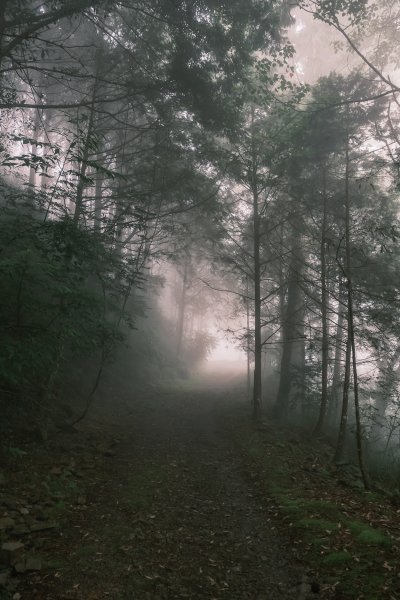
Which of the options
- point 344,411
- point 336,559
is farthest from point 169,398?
point 336,559

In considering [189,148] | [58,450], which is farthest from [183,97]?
[58,450]

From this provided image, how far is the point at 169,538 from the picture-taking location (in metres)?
5.74

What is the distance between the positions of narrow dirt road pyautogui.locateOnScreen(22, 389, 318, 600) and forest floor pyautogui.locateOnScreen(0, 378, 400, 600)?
0.8 inches

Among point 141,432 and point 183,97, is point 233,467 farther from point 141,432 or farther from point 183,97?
point 183,97

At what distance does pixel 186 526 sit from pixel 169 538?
1.59ft

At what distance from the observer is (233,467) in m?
9.26

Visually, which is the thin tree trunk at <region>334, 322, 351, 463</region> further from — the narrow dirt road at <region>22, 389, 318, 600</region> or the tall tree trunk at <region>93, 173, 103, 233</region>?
the tall tree trunk at <region>93, 173, 103, 233</region>

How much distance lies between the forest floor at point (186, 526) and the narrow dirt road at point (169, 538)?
0.06ft

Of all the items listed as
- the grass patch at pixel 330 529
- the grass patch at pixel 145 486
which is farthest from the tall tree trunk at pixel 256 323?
the grass patch at pixel 145 486

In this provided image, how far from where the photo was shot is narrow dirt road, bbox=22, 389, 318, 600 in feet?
14.9

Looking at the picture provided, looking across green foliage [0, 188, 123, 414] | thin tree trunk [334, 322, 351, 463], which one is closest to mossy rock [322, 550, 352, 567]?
green foliage [0, 188, 123, 414]

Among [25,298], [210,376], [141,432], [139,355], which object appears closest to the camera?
[25,298]

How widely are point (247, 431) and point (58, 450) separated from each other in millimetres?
6290

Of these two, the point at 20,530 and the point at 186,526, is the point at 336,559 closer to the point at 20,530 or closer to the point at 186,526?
the point at 186,526
